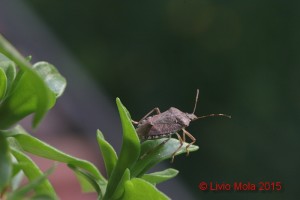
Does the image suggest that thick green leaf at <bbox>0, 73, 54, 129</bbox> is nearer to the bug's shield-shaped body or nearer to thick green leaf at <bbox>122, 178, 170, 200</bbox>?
thick green leaf at <bbox>122, 178, 170, 200</bbox>

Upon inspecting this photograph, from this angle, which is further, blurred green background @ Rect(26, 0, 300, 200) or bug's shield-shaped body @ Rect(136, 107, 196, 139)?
blurred green background @ Rect(26, 0, 300, 200)

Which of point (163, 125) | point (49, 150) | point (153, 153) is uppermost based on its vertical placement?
point (49, 150)

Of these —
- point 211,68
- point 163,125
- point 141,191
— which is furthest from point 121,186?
point 211,68

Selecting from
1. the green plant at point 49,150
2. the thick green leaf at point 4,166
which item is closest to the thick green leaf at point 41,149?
the green plant at point 49,150

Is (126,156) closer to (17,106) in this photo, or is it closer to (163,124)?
(17,106)

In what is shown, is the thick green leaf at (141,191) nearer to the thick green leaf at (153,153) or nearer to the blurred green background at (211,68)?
the thick green leaf at (153,153)

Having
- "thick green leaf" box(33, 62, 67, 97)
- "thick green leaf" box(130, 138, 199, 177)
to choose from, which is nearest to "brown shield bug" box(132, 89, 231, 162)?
"thick green leaf" box(130, 138, 199, 177)
